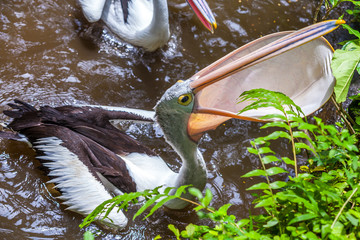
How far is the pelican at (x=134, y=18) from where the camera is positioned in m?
3.44

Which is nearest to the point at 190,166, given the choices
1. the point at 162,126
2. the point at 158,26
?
the point at 162,126

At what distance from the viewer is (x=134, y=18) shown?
11.9 feet

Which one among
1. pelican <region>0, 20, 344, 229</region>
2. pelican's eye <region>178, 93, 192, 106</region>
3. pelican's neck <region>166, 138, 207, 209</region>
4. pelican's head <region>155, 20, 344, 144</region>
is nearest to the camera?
pelican's head <region>155, 20, 344, 144</region>

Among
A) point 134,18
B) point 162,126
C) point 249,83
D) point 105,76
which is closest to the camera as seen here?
point 162,126

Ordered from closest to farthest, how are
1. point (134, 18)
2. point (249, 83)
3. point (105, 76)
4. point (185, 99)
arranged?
point (185, 99) < point (249, 83) < point (105, 76) < point (134, 18)

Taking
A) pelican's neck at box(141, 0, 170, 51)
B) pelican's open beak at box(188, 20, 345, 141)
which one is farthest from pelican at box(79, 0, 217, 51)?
pelican's open beak at box(188, 20, 345, 141)

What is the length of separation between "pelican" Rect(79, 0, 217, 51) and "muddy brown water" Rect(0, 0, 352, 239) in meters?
0.13

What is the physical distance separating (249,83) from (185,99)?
1.75 feet

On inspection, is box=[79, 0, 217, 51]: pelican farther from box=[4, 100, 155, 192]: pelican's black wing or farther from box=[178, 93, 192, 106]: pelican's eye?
box=[178, 93, 192, 106]: pelican's eye

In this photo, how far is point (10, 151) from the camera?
2762mm

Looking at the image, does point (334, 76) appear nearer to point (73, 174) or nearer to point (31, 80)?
point (73, 174)

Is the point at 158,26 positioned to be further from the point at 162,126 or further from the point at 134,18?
the point at 162,126

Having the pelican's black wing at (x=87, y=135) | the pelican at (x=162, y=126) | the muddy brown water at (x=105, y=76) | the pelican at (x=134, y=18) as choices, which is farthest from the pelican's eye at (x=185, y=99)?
the pelican at (x=134, y=18)

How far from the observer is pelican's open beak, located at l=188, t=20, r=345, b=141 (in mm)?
2174
